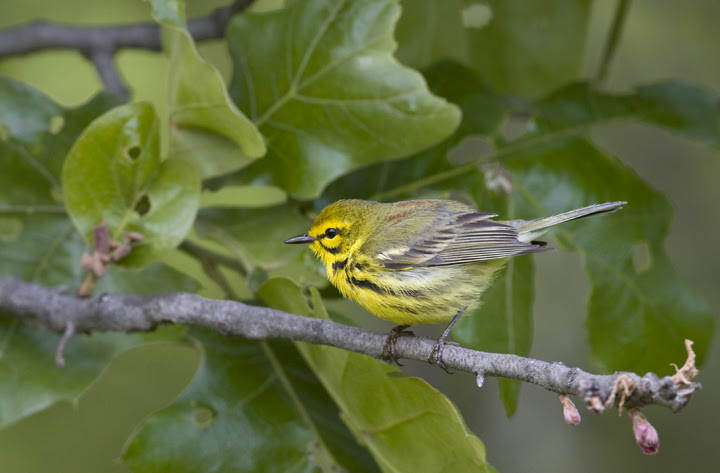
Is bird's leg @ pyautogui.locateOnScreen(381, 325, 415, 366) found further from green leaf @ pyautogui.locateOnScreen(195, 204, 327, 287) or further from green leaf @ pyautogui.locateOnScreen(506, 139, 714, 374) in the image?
green leaf @ pyautogui.locateOnScreen(506, 139, 714, 374)

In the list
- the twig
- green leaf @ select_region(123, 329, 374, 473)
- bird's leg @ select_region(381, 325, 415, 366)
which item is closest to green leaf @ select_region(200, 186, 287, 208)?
green leaf @ select_region(123, 329, 374, 473)

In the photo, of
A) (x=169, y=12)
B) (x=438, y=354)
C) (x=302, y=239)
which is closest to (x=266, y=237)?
(x=302, y=239)

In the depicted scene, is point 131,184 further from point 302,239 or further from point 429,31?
point 429,31

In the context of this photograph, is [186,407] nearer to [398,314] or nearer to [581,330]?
[398,314]

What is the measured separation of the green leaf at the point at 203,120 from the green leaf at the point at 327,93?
6.3 inches

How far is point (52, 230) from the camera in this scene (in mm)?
2750

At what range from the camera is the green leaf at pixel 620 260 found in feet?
8.71

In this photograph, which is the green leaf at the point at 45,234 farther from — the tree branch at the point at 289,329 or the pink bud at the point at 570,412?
the pink bud at the point at 570,412

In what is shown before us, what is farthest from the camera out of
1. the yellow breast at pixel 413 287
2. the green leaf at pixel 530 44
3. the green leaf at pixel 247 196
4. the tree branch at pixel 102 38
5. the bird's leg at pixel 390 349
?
the green leaf at pixel 247 196

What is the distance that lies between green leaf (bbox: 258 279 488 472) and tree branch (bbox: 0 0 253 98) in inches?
54.1

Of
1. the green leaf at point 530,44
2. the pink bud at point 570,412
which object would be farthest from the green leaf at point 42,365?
the green leaf at point 530,44

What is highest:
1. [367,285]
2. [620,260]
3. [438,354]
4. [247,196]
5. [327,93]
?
[327,93]

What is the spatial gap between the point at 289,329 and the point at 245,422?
67 cm

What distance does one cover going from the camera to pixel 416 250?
97.3 inches
